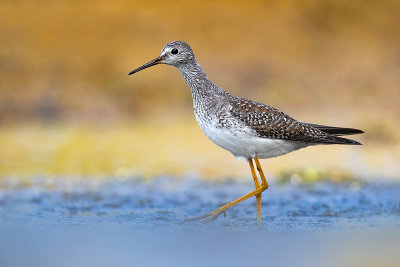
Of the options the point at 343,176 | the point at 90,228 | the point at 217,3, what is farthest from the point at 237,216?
the point at 217,3

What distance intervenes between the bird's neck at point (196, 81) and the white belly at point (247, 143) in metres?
0.48

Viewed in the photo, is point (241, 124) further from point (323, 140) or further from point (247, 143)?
point (323, 140)

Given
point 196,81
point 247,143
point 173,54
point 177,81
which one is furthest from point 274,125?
point 177,81

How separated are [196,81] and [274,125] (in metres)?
1.11

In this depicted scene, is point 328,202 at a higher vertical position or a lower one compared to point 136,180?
lower

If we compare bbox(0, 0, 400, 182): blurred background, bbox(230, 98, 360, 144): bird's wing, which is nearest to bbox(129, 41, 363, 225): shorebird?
bbox(230, 98, 360, 144): bird's wing

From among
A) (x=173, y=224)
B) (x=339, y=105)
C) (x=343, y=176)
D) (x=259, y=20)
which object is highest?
(x=259, y=20)

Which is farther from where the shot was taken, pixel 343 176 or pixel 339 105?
pixel 339 105

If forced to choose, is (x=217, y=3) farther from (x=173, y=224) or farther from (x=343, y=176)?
(x=173, y=224)

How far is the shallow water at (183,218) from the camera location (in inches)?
265

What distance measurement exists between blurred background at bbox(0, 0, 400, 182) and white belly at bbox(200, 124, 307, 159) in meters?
2.98

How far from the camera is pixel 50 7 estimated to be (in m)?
16.7

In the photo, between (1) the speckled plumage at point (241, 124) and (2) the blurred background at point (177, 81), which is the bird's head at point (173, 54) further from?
(2) the blurred background at point (177, 81)

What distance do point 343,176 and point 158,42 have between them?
256 inches
